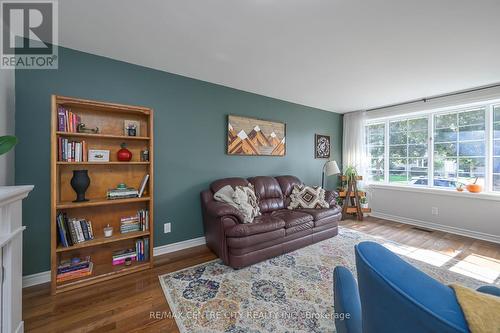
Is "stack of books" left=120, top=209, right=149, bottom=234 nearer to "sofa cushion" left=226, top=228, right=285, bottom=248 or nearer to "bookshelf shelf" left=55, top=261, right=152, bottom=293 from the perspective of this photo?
"bookshelf shelf" left=55, top=261, right=152, bottom=293

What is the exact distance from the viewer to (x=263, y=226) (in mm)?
2377

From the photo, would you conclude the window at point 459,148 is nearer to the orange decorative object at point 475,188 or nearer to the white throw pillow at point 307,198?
the orange decorative object at point 475,188

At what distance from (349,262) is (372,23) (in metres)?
2.55

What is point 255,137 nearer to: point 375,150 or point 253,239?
point 253,239

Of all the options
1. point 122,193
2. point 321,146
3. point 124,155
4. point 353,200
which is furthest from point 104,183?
point 353,200

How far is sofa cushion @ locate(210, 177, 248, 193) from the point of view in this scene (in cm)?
289

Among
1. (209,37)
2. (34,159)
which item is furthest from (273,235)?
(34,159)

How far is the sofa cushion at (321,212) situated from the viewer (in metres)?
2.96

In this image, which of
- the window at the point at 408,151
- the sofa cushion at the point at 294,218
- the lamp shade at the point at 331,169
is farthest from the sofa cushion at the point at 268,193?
the window at the point at 408,151

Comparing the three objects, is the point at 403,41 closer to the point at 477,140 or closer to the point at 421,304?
the point at 421,304

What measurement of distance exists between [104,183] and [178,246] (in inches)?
48.8

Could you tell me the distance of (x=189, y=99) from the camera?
114 inches

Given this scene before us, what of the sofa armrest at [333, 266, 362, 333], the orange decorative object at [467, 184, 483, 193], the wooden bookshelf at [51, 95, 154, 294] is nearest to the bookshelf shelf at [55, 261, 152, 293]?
the wooden bookshelf at [51, 95, 154, 294]

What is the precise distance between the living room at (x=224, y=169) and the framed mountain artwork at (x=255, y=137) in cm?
3
